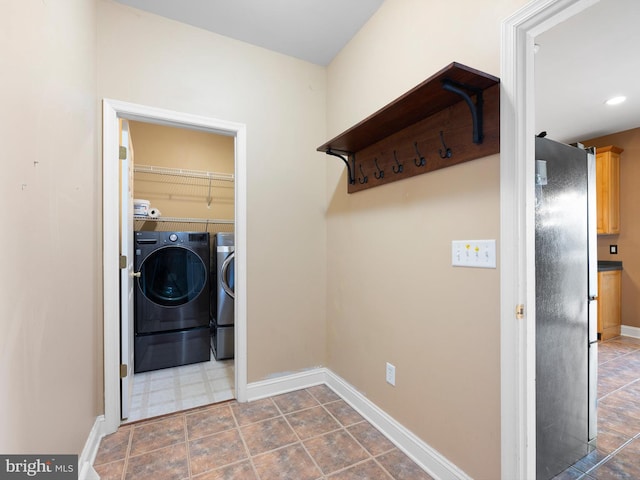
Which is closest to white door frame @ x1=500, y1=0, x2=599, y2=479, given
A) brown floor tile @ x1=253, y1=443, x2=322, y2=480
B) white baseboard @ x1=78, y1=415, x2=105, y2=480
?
brown floor tile @ x1=253, y1=443, x2=322, y2=480

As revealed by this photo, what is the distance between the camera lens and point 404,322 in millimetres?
1697

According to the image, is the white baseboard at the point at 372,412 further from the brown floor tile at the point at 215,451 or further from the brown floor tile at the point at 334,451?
the brown floor tile at the point at 215,451

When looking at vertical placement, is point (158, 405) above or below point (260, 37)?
below

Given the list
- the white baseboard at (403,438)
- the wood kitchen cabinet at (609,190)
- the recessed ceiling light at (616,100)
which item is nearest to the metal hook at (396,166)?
the white baseboard at (403,438)

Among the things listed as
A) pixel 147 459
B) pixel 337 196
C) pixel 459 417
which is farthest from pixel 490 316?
pixel 147 459

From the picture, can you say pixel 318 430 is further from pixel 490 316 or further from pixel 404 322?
pixel 490 316

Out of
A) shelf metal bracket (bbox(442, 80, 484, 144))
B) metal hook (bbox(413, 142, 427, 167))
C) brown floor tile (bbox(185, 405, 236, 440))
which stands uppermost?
shelf metal bracket (bbox(442, 80, 484, 144))

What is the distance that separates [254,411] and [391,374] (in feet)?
3.23

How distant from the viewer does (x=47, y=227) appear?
111 centimetres

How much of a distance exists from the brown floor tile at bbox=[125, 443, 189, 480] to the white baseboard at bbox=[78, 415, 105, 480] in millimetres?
158

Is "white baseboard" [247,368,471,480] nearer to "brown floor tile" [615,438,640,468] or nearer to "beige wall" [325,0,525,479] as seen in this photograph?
"beige wall" [325,0,525,479]

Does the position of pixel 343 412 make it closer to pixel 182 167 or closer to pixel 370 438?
pixel 370 438

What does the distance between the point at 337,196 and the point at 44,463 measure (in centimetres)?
204

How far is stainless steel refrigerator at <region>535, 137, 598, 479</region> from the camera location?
1361mm
